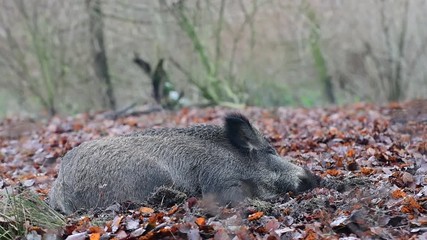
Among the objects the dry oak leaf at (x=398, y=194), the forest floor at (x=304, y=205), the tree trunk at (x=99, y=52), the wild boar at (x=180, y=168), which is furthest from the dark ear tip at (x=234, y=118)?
the tree trunk at (x=99, y=52)

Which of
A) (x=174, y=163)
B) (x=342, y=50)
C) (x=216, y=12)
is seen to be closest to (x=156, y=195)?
(x=174, y=163)

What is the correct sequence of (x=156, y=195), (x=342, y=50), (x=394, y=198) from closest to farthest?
(x=394, y=198)
(x=156, y=195)
(x=342, y=50)

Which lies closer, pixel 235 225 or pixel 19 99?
pixel 235 225

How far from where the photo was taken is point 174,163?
7559 millimetres

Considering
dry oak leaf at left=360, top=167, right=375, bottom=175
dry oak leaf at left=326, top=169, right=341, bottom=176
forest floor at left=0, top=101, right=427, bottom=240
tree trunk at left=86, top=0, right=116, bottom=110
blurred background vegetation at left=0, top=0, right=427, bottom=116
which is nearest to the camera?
forest floor at left=0, top=101, right=427, bottom=240

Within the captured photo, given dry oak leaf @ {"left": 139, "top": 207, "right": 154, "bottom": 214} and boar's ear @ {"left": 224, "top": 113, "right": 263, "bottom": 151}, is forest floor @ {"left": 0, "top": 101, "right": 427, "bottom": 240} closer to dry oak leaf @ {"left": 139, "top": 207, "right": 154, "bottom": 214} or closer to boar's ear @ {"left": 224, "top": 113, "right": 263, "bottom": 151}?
dry oak leaf @ {"left": 139, "top": 207, "right": 154, "bottom": 214}

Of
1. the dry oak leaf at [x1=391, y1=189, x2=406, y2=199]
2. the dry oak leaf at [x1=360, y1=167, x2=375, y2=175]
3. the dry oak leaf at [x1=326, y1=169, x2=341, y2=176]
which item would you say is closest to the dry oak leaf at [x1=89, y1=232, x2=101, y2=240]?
the dry oak leaf at [x1=391, y1=189, x2=406, y2=199]

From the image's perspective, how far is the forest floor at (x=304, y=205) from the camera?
5.70 meters

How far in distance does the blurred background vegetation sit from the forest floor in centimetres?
843

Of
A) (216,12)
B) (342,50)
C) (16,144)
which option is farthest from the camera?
(342,50)

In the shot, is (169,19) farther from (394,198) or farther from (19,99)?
(394,198)

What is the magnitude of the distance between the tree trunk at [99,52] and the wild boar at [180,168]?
1282 centimetres

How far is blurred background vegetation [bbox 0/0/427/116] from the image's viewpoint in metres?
20.2

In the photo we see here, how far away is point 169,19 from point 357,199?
1485 cm
